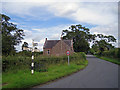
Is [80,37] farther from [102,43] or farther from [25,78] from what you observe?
[25,78]

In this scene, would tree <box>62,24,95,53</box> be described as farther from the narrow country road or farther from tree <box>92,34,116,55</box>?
the narrow country road

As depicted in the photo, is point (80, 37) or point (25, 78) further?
point (80, 37)

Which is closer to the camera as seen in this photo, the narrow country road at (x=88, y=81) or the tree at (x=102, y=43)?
the narrow country road at (x=88, y=81)

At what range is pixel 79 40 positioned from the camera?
59375 millimetres

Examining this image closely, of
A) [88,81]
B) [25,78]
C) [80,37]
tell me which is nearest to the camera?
[88,81]

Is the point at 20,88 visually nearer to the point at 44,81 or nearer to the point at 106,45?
the point at 44,81

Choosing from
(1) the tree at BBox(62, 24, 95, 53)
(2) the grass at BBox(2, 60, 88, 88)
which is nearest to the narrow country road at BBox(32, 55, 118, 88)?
(2) the grass at BBox(2, 60, 88, 88)

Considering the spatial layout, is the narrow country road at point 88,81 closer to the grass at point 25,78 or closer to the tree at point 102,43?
the grass at point 25,78

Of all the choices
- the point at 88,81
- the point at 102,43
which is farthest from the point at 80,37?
the point at 88,81

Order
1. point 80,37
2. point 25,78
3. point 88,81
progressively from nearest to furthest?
point 88,81 → point 25,78 → point 80,37

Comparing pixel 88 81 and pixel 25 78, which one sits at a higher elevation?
pixel 25 78

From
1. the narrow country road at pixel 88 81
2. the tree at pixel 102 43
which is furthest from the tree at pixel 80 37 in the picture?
the narrow country road at pixel 88 81

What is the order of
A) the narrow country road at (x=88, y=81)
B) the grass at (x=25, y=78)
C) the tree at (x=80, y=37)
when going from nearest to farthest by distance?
the grass at (x=25, y=78) → the narrow country road at (x=88, y=81) → the tree at (x=80, y=37)

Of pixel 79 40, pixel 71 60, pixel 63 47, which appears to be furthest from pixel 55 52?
pixel 71 60
